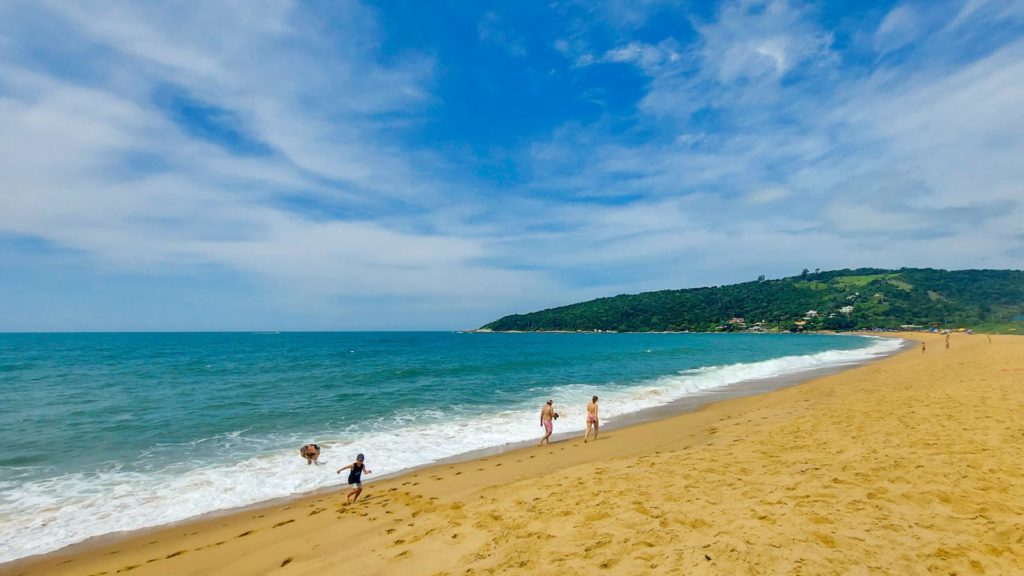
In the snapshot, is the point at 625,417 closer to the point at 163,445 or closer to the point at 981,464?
the point at 981,464

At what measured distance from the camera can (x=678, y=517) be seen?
6.53 m

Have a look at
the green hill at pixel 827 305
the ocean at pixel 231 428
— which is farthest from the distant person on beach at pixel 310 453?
the green hill at pixel 827 305

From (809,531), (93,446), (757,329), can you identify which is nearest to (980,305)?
(757,329)

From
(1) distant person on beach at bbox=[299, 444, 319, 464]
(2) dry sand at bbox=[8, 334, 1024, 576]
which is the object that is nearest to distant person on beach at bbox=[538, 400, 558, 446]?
(2) dry sand at bbox=[8, 334, 1024, 576]

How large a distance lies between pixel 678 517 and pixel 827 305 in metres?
168

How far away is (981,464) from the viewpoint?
789cm

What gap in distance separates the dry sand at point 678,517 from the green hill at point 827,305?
Answer: 4479 inches

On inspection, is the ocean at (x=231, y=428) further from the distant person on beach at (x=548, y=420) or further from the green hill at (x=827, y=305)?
the green hill at (x=827, y=305)

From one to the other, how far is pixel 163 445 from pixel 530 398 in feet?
50.8

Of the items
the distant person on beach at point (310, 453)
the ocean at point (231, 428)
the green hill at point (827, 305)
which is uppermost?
the green hill at point (827, 305)

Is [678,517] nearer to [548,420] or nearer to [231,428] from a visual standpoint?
[548,420]

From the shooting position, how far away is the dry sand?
17.6 ft

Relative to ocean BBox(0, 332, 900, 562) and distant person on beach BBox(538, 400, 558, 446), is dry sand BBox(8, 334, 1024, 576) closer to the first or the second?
ocean BBox(0, 332, 900, 562)

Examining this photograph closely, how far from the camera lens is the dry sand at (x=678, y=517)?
17.6 feet
